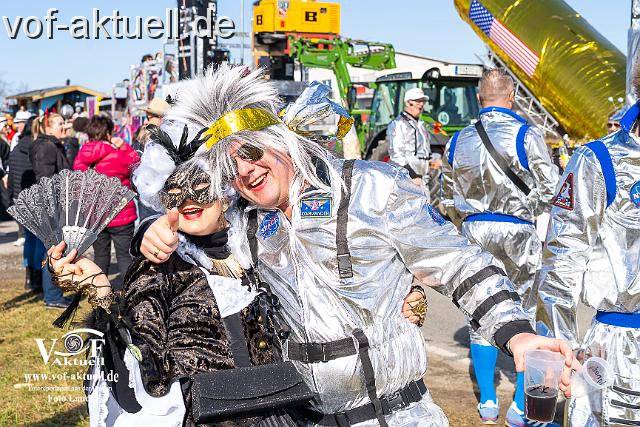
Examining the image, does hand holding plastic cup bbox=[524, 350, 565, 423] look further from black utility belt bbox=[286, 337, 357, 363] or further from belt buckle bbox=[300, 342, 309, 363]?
belt buckle bbox=[300, 342, 309, 363]

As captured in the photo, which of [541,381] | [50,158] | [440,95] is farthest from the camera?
[440,95]

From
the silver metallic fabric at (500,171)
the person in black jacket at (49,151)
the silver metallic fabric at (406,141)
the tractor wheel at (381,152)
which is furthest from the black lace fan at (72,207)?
the tractor wheel at (381,152)

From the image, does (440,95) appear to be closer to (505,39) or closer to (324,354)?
(505,39)

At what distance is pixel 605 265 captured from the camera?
306 cm

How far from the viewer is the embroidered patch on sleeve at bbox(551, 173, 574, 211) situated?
3082 mm

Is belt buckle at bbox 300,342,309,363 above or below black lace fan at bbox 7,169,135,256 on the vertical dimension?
below

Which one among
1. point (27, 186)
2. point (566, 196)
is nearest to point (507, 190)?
point (566, 196)

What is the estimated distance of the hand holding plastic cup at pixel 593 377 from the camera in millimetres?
2600

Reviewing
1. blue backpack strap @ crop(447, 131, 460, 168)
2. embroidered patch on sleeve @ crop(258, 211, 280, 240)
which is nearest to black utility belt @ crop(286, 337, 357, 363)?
embroidered patch on sleeve @ crop(258, 211, 280, 240)

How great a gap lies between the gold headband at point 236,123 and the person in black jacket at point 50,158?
5868mm

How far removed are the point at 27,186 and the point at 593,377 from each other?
7.40 meters

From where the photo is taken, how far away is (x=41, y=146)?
7.90 metres

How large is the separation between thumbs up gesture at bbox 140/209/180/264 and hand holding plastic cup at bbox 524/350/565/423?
1.03 meters

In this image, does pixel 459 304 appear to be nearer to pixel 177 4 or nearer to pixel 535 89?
pixel 177 4
